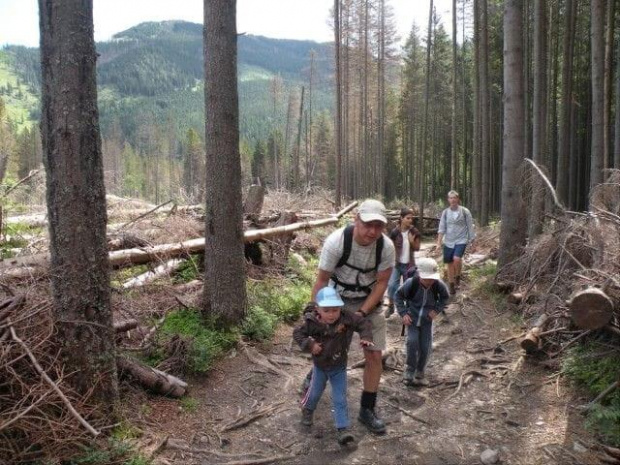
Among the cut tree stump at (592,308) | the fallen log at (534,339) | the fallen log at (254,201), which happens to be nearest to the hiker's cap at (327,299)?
the cut tree stump at (592,308)

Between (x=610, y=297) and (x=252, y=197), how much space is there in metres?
8.92

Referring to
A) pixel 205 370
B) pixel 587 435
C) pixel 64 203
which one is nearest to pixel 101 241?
pixel 64 203

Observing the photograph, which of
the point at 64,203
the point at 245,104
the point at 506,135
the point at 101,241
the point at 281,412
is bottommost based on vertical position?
the point at 281,412

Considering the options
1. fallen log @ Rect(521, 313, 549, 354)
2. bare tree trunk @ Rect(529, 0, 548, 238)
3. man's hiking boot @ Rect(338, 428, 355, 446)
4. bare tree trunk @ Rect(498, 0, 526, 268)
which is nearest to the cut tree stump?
fallen log @ Rect(521, 313, 549, 354)

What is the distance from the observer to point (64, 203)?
3824 millimetres

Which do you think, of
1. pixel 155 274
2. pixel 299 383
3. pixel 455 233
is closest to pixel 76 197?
pixel 299 383

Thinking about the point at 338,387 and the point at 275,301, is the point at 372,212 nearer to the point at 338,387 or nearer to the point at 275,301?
the point at 338,387

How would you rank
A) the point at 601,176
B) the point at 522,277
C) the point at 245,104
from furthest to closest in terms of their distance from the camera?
the point at 245,104
the point at 601,176
the point at 522,277

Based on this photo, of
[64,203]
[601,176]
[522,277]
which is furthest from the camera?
[601,176]

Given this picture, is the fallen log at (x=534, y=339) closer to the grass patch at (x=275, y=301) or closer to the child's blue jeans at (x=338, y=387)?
the child's blue jeans at (x=338, y=387)

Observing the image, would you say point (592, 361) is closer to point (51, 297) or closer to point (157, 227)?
point (51, 297)

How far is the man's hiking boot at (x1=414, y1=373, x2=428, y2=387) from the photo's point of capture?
18.1 feet

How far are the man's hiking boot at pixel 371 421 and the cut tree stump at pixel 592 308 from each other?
6.96 ft

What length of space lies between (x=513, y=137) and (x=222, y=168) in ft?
19.2
